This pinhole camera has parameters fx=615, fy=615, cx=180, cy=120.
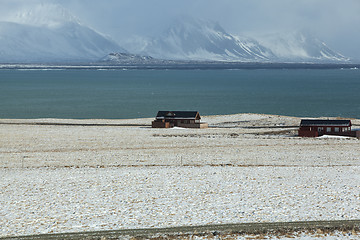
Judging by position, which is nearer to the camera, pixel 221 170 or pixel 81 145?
pixel 221 170

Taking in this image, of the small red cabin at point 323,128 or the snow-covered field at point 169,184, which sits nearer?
the snow-covered field at point 169,184

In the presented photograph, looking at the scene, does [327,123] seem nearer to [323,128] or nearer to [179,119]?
[323,128]

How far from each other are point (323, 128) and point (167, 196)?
35.2 metres

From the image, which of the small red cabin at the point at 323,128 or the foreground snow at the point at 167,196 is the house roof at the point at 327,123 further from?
the foreground snow at the point at 167,196

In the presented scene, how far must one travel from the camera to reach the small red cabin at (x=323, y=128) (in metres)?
57.1

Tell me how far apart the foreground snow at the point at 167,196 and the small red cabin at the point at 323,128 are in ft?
79.7

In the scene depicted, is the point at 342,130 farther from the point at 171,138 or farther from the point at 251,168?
the point at 251,168

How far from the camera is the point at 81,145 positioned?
4700cm

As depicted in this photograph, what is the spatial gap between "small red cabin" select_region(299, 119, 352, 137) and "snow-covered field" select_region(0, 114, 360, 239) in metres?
8.87

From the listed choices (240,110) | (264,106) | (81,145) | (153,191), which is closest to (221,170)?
(153,191)

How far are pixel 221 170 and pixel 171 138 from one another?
21454 mm

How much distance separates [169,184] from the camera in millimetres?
28062

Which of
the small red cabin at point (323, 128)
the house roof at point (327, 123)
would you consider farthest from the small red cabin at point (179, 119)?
the small red cabin at point (323, 128)

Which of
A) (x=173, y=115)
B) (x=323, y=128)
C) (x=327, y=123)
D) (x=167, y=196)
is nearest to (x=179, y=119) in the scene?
(x=173, y=115)
